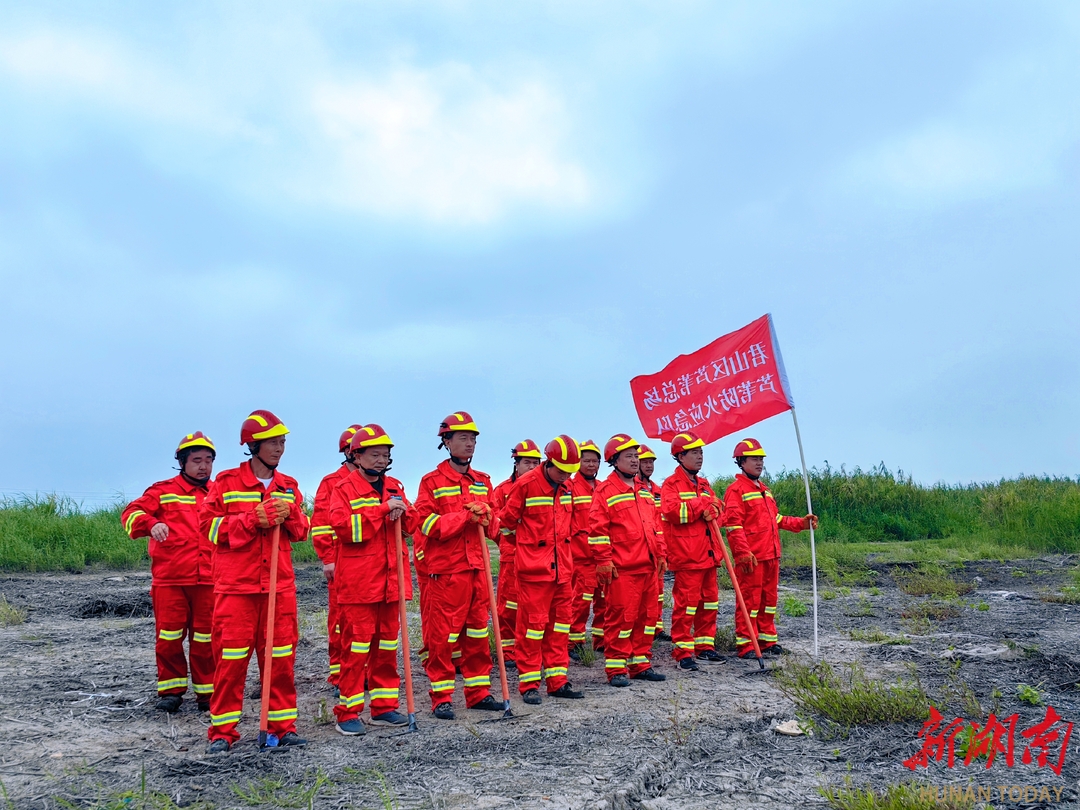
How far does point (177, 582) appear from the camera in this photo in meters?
6.88

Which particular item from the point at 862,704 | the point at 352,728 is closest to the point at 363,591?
the point at 352,728

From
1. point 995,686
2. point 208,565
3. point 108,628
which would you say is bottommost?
point 995,686

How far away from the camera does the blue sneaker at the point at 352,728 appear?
6180mm

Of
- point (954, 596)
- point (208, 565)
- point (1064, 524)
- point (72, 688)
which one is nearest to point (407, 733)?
point (208, 565)

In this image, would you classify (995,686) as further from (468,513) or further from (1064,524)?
(1064,524)

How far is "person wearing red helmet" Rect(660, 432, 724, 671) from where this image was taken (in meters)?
8.78

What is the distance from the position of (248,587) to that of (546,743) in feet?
8.08

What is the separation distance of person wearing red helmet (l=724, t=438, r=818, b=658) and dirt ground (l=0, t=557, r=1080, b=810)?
48 cm

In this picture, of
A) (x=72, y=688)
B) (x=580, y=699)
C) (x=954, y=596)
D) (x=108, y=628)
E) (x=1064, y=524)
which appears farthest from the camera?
(x=1064, y=524)

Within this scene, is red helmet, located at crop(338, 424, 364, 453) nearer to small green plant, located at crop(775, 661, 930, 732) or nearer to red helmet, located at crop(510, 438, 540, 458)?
red helmet, located at crop(510, 438, 540, 458)

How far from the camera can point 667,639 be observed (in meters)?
10.8

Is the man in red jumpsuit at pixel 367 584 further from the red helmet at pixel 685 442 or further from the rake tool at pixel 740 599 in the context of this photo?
the red helmet at pixel 685 442

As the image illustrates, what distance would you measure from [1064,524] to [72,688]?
70.9 ft

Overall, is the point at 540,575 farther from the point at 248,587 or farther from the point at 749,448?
the point at 749,448
